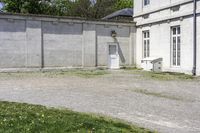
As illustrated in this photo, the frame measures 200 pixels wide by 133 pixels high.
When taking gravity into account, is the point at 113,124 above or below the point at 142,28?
below

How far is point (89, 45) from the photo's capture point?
23812 mm

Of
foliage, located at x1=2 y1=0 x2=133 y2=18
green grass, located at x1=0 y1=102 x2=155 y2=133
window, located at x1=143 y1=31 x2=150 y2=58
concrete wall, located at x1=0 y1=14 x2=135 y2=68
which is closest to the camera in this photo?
green grass, located at x1=0 y1=102 x2=155 y2=133

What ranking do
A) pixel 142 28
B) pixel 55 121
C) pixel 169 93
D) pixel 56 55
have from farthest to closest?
pixel 142 28 < pixel 56 55 < pixel 169 93 < pixel 55 121

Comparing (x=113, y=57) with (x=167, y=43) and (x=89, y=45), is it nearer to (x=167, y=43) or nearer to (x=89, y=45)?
(x=89, y=45)

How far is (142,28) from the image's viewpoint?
25031 millimetres

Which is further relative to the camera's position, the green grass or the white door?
the white door

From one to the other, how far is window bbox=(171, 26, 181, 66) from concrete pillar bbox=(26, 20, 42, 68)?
9044 millimetres

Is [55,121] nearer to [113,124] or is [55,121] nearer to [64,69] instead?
[113,124]

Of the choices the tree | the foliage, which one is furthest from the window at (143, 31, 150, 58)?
the tree

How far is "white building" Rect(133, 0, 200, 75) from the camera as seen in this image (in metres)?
19.7

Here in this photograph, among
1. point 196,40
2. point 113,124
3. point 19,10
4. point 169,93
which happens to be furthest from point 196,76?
point 19,10

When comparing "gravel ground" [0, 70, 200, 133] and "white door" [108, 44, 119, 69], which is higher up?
"white door" [108, 44, 119, 69]

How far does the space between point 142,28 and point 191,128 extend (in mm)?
18776

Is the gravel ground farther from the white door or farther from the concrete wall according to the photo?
the white door
